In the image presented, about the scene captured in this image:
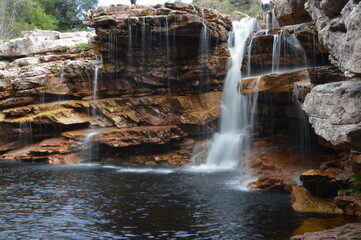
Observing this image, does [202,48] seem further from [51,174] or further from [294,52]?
[51,174]

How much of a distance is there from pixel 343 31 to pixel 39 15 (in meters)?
45.8

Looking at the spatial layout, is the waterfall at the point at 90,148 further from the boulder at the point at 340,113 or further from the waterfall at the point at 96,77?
the boulder at the point at 340,113

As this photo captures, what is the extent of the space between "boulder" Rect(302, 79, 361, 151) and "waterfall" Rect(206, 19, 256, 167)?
11.0 metres

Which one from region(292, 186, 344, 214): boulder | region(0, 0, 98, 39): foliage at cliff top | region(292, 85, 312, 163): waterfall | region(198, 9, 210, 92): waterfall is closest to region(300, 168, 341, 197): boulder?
region(292, 186, 344, 214): boulder

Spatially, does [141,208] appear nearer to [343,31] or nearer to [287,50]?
[343,31]

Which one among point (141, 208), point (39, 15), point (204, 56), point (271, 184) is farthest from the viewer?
point (39, 15)

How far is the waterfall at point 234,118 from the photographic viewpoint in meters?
19.6

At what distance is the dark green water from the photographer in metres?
8.88

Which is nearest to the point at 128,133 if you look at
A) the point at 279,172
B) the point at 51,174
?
the point at 51,174

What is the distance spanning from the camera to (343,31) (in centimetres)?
786

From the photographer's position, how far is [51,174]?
1728cm

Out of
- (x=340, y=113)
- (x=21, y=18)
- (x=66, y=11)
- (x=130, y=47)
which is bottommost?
(x=340, y=113)

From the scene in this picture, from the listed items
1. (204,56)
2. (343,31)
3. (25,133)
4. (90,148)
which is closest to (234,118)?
(204,56)

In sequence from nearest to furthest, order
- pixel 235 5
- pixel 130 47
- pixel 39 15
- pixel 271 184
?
pixel 271 184 < pixel 130 47 < pixel 235 5 < pixel 39 15
